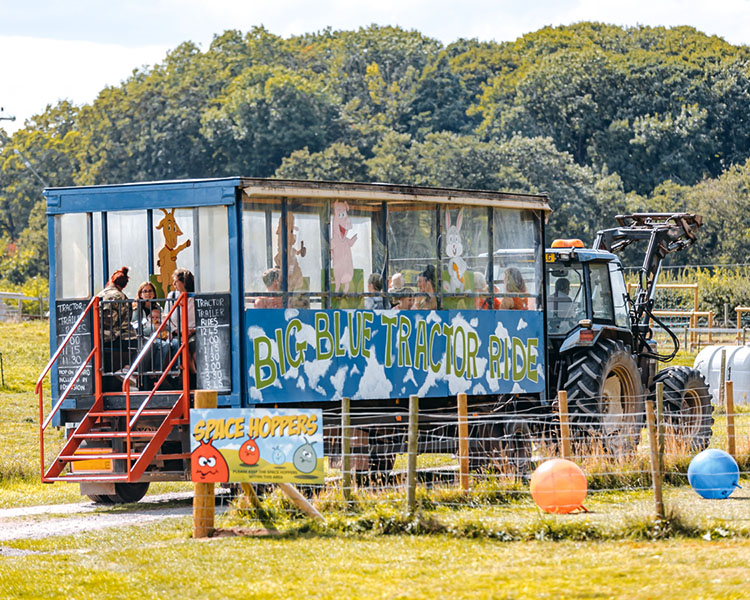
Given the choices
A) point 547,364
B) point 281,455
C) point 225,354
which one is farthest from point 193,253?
point 547,364

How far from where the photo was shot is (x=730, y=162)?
8675 centimetres

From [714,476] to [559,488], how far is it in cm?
205

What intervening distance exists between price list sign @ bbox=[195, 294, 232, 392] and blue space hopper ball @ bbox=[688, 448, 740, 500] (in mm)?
5033

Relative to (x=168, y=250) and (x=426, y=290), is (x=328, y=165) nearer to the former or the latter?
(x=426, y=290)

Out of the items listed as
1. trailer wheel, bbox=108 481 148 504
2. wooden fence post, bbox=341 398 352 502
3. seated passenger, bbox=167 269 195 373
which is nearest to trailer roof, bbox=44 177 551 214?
seated passenger, bbox=167 269 195 373

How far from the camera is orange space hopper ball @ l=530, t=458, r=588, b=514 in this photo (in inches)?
513

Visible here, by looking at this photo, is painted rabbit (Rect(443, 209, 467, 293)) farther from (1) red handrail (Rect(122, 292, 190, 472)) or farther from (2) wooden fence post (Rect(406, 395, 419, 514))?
(2) wooden fence post (Rect(406, 395, 419, 514))

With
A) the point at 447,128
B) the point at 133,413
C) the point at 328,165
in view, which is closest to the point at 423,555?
the point at 133,413

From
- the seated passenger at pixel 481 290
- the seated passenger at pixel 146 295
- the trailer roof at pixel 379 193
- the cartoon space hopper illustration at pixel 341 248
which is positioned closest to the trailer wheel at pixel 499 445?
the seated passenger at pixel 481 290

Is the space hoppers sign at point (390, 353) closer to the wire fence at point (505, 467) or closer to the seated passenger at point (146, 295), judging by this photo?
the wire fence at point (505, 467)

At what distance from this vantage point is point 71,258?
16.5 m

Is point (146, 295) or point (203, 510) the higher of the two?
point (146, 295)

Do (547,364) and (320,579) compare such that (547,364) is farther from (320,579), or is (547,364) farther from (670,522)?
(320,579)

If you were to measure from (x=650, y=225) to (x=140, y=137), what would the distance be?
72354 millimetres
